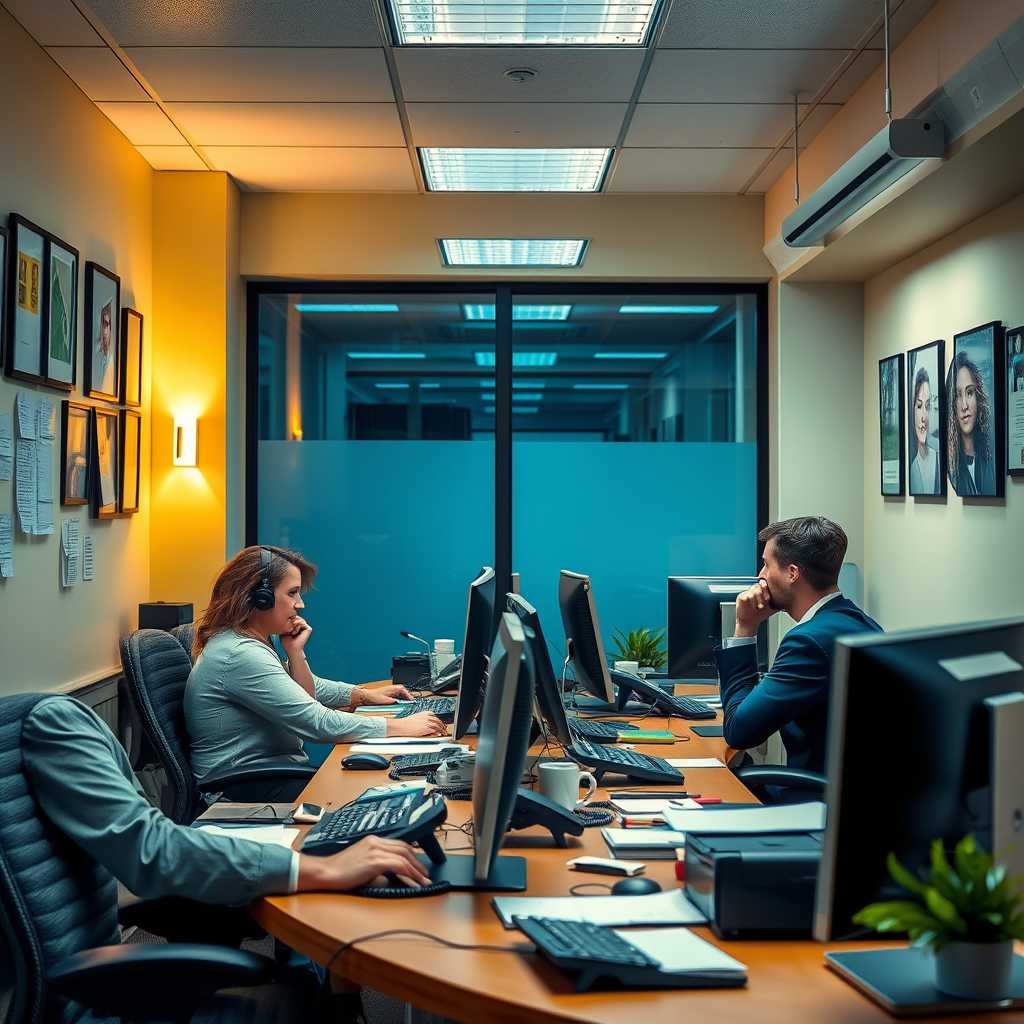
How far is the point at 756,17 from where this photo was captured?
136 inches

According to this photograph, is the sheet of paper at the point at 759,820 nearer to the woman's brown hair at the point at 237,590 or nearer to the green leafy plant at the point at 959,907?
the green leafy plant at the point at 959,907

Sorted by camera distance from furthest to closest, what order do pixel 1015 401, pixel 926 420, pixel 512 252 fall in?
pixel 512 252 → pixel 926 420 → pixel 1015 401

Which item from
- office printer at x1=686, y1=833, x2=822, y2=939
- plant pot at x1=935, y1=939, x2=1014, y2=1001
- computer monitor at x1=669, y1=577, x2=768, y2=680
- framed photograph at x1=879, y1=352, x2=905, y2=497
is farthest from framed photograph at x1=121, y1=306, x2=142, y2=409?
plant pot at x1=935, y1=939, x2=1014, y2=1001

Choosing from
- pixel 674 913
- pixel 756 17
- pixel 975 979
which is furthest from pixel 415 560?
pixel 975 979

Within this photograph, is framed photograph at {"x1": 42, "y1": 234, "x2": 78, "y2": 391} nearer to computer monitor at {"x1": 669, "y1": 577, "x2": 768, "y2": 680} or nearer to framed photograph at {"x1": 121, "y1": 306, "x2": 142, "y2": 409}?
framed photograph at {"x1": 121, "y1": 306, "x2": 142, "y2": 409}

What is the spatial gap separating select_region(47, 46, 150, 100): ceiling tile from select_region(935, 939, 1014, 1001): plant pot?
357cm

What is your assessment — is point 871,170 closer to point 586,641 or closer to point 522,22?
point 522,22

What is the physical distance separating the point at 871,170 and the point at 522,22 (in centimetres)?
113

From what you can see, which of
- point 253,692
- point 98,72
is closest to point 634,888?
point 253,692

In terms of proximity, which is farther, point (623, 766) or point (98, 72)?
point (98, 72)

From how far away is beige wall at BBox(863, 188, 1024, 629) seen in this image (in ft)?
11.9

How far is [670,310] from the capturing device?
5617 millimetres

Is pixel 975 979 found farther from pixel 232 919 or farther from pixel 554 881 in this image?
pixel 232 919

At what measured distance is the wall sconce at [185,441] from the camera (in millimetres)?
4965
